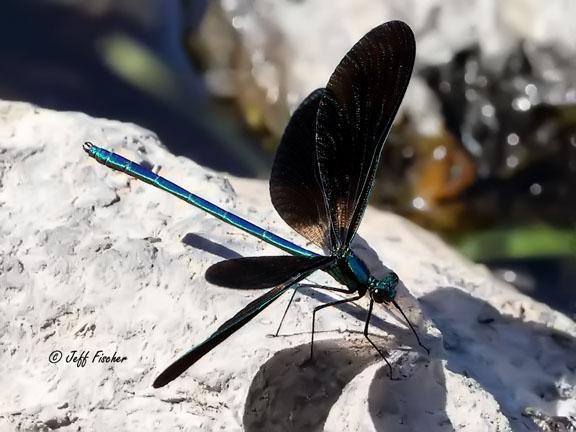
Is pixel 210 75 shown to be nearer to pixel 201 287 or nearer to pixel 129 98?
pixel 129 98

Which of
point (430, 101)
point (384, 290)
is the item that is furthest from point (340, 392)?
point (430, 101)

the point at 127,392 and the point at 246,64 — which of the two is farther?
the point at 246,64

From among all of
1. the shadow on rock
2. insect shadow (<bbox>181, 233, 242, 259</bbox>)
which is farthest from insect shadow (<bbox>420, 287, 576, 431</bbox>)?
insect shadow (<bbox>181, 233, 242, 259</bbox>)

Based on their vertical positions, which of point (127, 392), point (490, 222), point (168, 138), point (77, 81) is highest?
point (77, 81)

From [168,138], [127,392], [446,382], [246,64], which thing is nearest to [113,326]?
[127,392]

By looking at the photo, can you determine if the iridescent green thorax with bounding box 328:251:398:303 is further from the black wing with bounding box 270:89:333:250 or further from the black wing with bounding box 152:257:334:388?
the black wing with bounding box 270:89:333:250
